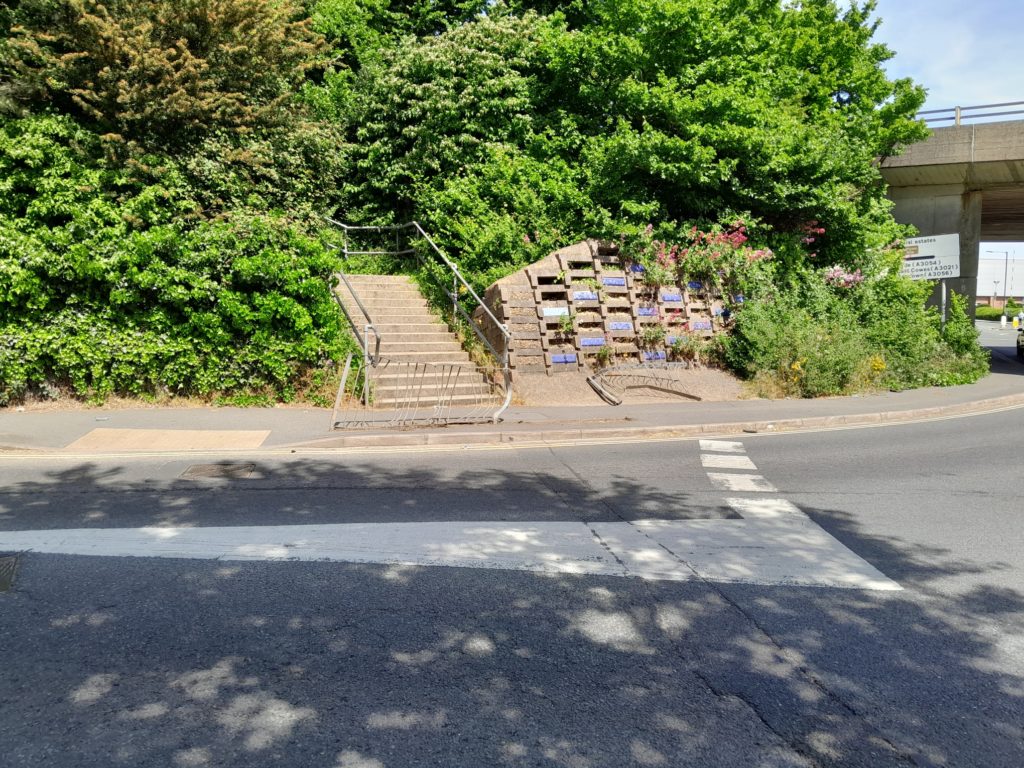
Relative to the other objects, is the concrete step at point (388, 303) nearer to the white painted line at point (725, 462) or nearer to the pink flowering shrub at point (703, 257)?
the pink flowering shrub at point (703, 257)

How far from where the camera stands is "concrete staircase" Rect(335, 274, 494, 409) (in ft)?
42.0

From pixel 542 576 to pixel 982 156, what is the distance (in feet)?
78.7

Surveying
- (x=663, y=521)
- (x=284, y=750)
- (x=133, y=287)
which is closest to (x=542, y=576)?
(x=663, y=521)

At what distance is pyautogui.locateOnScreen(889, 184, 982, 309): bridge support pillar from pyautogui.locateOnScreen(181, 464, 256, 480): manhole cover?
948 inches

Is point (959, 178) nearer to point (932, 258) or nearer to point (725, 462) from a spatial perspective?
point (932, 258)

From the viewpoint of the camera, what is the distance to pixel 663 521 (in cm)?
630

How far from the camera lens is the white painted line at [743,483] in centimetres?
760

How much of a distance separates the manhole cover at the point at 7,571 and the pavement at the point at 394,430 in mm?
4086

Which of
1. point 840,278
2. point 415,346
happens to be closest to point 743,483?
point 415,346

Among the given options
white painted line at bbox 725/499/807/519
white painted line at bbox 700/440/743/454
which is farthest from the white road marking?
white painted line at bbox 700/440/743/454

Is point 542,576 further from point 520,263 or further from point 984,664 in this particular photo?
point 520,263

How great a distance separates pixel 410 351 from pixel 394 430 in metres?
4.02

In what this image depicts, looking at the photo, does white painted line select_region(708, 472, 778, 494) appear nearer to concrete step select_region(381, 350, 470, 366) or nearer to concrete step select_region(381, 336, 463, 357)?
concrete step select_region(381, 350, 470, 366)

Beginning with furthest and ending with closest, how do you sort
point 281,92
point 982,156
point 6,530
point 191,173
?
point 982,156, point 281,92, point 191,173, point 6,530
